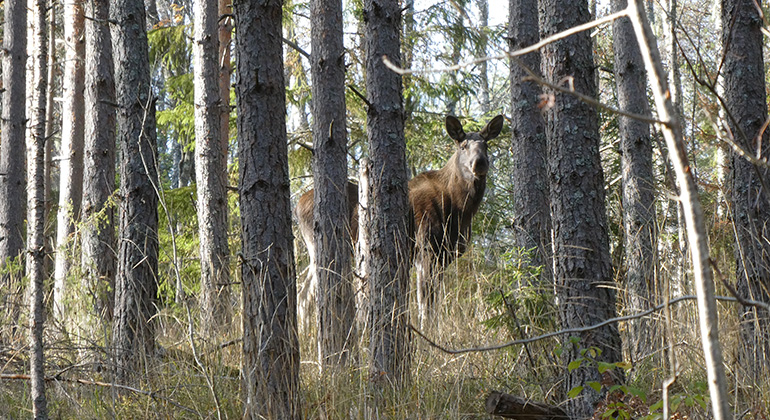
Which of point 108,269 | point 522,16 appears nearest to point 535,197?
point 522,16

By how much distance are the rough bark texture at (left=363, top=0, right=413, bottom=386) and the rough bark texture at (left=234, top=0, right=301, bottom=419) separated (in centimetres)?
107

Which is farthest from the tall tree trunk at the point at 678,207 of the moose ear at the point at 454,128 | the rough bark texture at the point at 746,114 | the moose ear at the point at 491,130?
the moose ear at the point at 454,128

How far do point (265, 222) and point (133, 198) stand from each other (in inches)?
72.6

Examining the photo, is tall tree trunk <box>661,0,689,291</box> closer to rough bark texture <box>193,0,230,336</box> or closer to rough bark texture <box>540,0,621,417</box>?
rough bark texture <box>540,0,621,417</box>

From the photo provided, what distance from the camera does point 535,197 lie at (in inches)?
322

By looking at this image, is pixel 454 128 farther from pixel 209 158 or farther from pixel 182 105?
pixel 182 105

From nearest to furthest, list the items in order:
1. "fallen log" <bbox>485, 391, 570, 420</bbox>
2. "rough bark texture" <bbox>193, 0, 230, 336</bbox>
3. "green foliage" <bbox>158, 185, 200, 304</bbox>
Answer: "fallen log" <bbox>485, 391, 570, 420</bbox>, "rough bark texture" <bbox>193, 0, 230, 336</bbox>, "green foliage" <bbox>158, 185, 200, 304</bbox>

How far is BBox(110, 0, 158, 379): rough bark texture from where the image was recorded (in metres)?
5.06

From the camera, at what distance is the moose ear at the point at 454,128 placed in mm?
9055

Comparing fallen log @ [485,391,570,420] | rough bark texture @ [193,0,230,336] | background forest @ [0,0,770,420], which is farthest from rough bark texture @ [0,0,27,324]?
fallen log @ [485,391,570,420]

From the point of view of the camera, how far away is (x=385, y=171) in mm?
5066

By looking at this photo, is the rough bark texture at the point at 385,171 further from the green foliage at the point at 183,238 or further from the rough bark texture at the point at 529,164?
the green foliage at the point at 183,238

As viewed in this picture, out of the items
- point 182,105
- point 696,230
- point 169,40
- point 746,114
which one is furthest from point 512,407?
point 169,40

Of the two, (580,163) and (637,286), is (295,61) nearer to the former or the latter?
(637,286)
